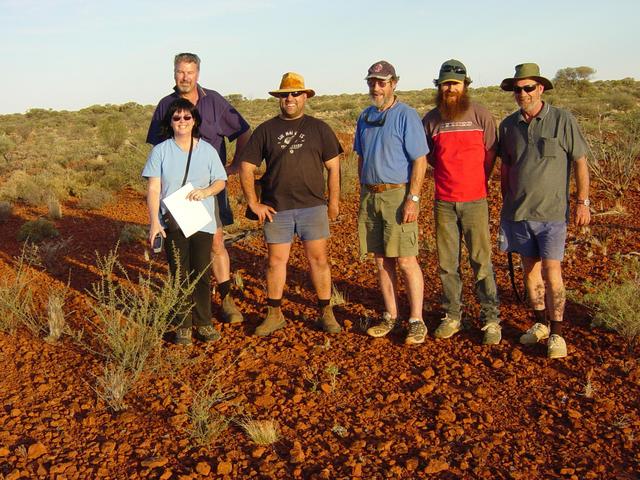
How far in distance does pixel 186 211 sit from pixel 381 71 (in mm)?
1732

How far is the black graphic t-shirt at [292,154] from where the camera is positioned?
4266 mm

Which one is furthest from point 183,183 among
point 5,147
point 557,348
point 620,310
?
point 5,147

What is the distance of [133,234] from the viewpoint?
782cm

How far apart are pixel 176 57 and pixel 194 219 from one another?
1299mm

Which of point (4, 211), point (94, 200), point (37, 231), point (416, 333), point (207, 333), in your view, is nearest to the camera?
point (416, 333)

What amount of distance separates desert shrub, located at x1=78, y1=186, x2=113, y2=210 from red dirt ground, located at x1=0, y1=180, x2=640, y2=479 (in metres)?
5.38

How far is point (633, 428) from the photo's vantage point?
3.20 metres

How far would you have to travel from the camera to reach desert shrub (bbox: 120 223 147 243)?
7.68m

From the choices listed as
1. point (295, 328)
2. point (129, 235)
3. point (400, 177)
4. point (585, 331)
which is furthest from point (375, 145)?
point (129, 235)

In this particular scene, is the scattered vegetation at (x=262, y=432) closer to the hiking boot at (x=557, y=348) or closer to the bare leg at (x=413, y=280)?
Result: the bare leg at (x=413, y=280)

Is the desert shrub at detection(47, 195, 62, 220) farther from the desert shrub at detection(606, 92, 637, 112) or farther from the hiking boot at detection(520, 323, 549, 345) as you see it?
the desert shrub at detection(606, 92, 637, 112)

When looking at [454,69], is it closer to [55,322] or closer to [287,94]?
[287,94]

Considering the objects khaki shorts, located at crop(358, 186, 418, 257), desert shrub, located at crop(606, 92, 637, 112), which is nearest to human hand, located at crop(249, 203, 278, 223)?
khaki shorts, located at crop(358, 186, 418, 257)

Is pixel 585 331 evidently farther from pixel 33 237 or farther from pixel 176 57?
pixel 33 237
